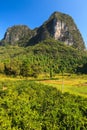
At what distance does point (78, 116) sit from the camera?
28641mm

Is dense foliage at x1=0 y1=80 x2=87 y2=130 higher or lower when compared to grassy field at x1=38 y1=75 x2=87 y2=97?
higher

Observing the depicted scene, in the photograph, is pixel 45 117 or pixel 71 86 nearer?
pixel 45 117

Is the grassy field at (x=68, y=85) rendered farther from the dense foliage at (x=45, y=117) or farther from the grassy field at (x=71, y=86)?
the dense foliage at (x=45, y=117)

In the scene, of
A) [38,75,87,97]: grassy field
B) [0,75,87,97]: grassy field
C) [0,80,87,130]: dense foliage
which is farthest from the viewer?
[0,75,87,97]: grassy field

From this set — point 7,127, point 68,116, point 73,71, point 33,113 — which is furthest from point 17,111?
point 73,71

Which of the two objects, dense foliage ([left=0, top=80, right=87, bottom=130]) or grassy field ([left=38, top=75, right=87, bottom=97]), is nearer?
dense foliage ([left=0, top=80, right=87, bottom=130])

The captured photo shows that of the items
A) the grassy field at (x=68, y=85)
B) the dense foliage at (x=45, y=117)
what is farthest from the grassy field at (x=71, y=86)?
the dense foliage at (x=45, y=117)

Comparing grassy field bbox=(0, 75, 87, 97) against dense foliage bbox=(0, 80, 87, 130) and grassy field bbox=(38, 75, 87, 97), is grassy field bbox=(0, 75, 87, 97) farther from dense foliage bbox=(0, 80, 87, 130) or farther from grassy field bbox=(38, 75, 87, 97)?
dense foliage bbox=(0, 80, 87, 130)

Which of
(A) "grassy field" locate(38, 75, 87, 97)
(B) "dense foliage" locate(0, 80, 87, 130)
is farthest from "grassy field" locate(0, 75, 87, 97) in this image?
(B) "dense foliage" locate(0, 80, 87, 130)

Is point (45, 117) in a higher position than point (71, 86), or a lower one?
higher

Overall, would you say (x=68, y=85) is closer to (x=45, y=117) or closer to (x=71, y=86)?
(x=71, y=86)

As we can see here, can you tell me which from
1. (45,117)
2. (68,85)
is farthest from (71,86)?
(45,117)

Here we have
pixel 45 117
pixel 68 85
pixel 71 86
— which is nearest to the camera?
pixel 45 117

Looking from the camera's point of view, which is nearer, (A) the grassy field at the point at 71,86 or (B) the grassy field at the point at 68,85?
(A) the grassy field at the point at 71,86
